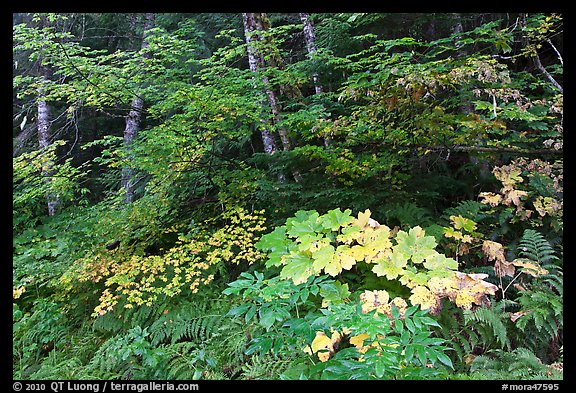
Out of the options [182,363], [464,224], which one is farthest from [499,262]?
[182,363]

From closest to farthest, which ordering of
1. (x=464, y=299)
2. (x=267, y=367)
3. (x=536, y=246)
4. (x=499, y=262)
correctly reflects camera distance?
(x=464, y=299), (x=267, y=367), (x=499, y=262), (x=536, y=246)

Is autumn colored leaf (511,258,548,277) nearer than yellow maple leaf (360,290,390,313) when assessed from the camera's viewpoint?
No

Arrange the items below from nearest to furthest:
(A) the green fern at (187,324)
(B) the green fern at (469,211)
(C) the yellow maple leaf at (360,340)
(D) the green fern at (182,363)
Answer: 1. (C) the yellow maple leaf at (360,340)
2. (D) the green fern at (182,363)
3. (A) the green fern at (187,324)
4. (B) the green fern at (469,211)

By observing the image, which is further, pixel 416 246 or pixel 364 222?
pixel 364 222

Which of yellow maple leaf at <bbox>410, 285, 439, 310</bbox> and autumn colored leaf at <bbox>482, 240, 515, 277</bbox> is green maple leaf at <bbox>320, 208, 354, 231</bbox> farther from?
autumn colored leaf at <bbox>482, 240, 515, 277</bbox>

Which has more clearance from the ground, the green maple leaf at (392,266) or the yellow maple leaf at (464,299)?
the green maple leaf at (392,266)

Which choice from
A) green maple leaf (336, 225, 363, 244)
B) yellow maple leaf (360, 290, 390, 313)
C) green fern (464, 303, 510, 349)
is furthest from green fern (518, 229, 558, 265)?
green maple leaf (336, 225, 363, 244)

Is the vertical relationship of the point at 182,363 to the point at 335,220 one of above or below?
below

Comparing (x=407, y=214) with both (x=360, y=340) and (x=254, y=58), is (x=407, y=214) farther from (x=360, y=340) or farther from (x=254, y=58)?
(x=254, y=58)

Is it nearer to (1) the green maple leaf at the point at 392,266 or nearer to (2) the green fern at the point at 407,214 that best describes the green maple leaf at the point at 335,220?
(1) the green maple leaf at the point at 392,266

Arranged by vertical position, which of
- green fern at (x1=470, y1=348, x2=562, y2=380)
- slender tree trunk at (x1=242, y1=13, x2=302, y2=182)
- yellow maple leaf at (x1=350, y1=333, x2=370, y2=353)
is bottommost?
green fern at (x1=470, y1=348, x2=562, y2=380)

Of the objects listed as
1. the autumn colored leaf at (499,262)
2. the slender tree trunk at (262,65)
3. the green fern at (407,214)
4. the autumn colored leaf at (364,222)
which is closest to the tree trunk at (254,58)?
the slender tree trunk at (262,65)

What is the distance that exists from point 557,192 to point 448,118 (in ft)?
5.30

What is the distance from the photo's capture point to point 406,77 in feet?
7.77
